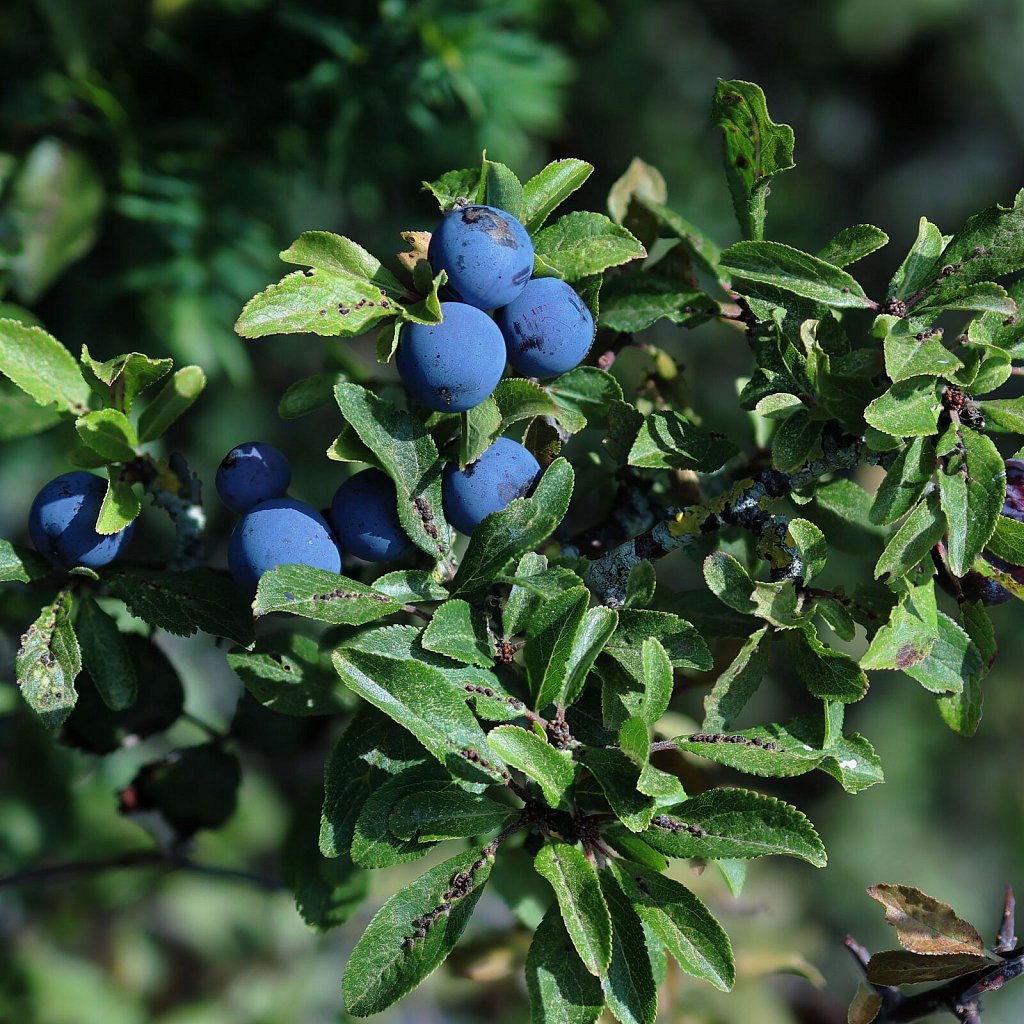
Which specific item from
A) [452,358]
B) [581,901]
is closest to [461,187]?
[452,358]

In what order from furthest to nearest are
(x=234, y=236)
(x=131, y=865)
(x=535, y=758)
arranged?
(x=234, y=236) → (x=131, y=865) → (x=535, y=758)

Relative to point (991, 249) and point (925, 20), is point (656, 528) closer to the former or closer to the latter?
point (991, 249)

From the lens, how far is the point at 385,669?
61cm

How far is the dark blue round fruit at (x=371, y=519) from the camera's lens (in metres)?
0.69

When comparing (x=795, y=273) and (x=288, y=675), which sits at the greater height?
(x=795, y=273)

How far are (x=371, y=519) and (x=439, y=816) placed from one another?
0.64ft

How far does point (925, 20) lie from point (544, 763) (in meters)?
2.73

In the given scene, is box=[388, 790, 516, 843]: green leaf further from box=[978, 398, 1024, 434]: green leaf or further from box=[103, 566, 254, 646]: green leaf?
box=[978, 398, 1024, 434]: green leaf

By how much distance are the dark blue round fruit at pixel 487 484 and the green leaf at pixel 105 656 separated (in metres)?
0.26

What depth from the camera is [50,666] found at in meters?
0.69

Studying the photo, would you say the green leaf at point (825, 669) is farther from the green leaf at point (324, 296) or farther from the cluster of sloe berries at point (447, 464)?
the green leaf at point (324, 296)

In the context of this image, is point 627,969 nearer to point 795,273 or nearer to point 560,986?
point 560,986

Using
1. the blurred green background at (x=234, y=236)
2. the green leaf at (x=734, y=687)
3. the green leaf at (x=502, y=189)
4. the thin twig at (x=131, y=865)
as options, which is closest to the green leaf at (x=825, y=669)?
the green leaf at (x=734, y=687)

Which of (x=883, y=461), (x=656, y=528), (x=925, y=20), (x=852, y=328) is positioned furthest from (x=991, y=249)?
(x=925, y=20)
